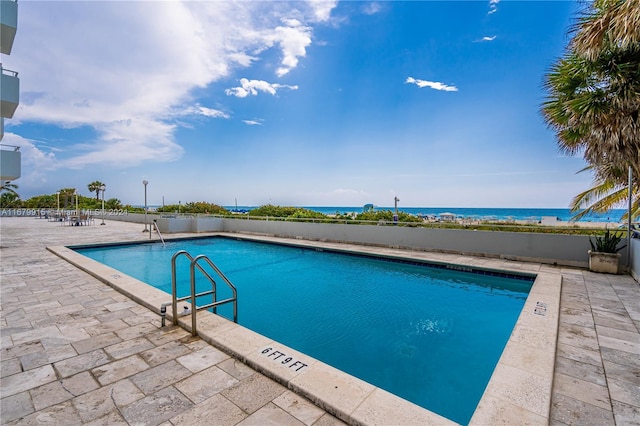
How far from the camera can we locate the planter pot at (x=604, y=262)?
17.2ft

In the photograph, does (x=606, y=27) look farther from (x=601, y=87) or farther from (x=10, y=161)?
(x=10, y=161)

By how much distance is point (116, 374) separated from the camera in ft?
7.01

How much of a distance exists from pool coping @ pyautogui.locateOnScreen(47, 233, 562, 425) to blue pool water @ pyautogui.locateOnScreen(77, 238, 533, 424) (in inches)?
17.6

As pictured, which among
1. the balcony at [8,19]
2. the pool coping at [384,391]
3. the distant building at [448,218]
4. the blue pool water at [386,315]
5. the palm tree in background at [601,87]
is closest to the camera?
the pool coping at [384,391]

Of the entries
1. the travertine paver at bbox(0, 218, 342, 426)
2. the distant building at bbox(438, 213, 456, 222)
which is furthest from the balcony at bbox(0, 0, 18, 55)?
the distant building at bbox(438, 213, 456, 222)

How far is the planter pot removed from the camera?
207 inches

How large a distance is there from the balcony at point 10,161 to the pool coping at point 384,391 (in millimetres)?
10059

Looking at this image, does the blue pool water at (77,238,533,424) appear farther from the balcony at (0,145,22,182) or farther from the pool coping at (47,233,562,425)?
the balcony at (0,145,22,182)

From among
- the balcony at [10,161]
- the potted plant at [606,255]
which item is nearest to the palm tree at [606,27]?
the potted plant at [606,255]

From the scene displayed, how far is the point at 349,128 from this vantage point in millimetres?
14695

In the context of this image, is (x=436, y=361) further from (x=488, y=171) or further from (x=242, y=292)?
(x=488, y=171)

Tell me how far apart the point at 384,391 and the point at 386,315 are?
2382mm

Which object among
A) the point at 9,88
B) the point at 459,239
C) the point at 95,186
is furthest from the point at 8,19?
the point at 95,186

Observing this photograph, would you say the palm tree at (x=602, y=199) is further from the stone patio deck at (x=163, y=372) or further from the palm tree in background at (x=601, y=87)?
the stone patio deck at (x=163, y=372)
